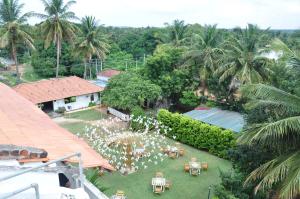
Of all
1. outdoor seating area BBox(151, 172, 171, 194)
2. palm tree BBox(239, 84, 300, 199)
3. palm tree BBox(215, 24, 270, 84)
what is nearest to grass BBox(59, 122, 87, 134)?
outdoor seating area BBox(151, 172, 171, 194)

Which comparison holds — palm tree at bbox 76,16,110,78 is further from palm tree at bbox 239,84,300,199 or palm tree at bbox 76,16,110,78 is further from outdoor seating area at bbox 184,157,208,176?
palm tree at bbox 239,84,300,199

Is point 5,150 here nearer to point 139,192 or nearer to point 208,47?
point 139,192

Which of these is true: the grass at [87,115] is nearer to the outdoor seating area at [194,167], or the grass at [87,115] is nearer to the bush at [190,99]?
the bush at [190,99]

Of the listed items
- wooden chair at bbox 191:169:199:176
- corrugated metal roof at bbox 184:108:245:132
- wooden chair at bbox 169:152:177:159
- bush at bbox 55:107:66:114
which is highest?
corrugated metal roof at bbox 184:108:245:132

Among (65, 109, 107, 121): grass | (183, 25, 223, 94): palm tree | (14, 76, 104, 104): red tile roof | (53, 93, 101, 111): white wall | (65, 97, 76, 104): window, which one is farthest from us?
(65, 97, 76, 104): window

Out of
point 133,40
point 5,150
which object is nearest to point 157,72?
point 5,150

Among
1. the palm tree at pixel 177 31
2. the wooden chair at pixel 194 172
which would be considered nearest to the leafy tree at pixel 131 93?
the wooden chair at pixel 194 172
